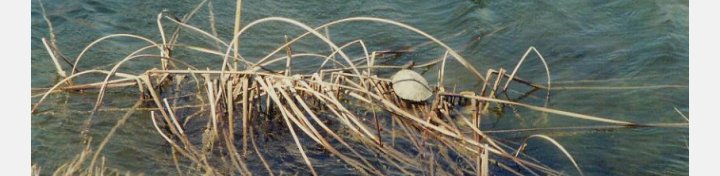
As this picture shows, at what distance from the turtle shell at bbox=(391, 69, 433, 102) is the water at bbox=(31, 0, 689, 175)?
567mm

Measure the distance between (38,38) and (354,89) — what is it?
3720mm

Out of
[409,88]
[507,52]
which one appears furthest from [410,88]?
[507,52]

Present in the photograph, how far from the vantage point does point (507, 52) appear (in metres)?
7.84

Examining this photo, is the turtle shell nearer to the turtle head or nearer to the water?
the water

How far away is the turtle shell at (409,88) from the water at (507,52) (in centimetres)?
57

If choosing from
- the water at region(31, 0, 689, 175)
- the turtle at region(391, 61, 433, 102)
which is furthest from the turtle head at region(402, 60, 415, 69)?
the turtle at region(391, 61, 433, 102)

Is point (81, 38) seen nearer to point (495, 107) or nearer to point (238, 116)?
point (238, 116)

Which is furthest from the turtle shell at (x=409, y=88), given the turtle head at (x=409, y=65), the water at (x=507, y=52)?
the turtle head at (x=409, y=65)

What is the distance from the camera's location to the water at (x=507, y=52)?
565 cm

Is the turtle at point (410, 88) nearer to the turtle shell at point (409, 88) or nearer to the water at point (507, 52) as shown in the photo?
the turtle shell at point (409, 88)

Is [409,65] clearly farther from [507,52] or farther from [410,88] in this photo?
[507,52]

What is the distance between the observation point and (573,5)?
8719 millimetres

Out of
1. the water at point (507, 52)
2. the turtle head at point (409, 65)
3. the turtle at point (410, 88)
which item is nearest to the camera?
the water at point (507, 52)

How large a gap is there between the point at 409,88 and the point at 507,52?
2221 millimetres
